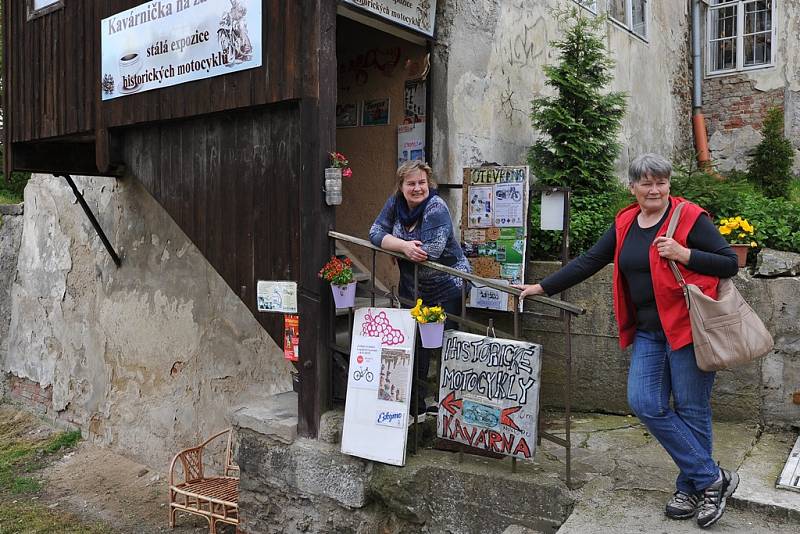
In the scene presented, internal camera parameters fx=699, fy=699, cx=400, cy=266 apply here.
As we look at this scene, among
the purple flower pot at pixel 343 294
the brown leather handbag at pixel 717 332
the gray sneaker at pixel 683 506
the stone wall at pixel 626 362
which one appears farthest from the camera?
the stone wall at pixel 626 362

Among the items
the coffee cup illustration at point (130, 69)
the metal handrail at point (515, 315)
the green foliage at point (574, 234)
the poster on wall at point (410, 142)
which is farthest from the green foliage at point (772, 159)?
the coffee cup illustration at point (130, 69)

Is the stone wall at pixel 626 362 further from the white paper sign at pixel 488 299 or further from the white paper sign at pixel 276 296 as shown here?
the white paper sign at pixel 276 296

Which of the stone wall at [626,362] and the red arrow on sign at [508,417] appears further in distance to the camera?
the stone wall at [626,362]

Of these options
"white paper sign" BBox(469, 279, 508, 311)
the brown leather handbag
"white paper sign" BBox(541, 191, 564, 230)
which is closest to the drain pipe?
"white paper sign" BBox(541, 191, 564, 230)

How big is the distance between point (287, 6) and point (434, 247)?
72.9 inches

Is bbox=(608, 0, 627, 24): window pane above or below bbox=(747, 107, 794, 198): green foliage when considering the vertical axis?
above

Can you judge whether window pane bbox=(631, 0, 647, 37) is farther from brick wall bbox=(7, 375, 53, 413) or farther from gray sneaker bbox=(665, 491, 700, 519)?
brick wall bbox=(7, 375, 53, 413)

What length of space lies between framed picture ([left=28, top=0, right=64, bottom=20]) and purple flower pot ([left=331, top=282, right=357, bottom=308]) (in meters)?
4.39

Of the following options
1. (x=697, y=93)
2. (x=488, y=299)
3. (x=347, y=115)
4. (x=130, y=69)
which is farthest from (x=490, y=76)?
(x=697, y=93)

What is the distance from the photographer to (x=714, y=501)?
126 inches

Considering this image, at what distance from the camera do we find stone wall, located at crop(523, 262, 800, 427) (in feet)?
15.0

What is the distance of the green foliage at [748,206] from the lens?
485 centimetres

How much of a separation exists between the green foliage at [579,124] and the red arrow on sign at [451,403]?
2.72 metres

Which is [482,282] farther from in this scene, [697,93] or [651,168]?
[697,93]
